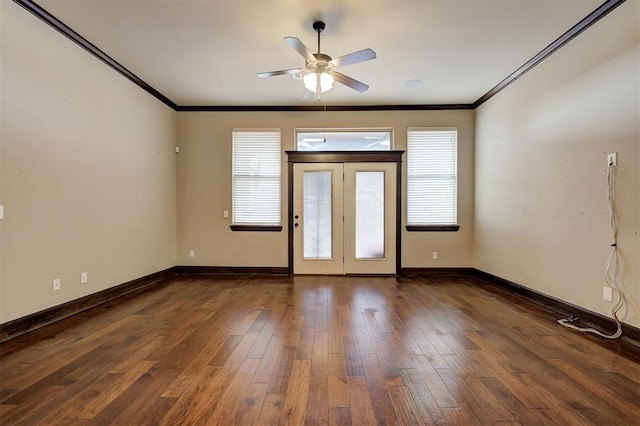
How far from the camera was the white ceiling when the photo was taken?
2.68 metres

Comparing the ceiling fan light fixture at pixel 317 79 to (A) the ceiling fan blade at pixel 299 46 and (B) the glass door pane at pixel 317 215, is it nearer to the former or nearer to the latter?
(A) the ceiling fan blade at pixel 299 46

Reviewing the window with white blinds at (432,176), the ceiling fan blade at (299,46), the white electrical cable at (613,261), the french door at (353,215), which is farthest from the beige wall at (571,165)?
the ceiling fan blade at (299,46)

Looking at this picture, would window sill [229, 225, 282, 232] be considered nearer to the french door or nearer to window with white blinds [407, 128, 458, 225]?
the french door

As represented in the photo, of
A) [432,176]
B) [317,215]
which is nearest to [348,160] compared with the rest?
[317,215]

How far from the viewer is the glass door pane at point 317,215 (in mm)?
A: 5141

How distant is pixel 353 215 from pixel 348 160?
0.96 m

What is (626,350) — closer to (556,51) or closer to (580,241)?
(580,241)

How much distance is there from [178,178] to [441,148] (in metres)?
4.74

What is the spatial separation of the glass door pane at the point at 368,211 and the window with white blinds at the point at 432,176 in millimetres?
544

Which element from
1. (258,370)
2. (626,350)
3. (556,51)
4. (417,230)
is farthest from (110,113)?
(626,350)

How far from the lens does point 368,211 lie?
512cm

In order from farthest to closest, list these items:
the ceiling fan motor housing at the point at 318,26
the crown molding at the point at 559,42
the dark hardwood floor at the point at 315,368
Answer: the ceiling fan motor housing at the point at 318,26
the crown molding at the point at 559,42
the dark hardwood floor at the point at 315,368

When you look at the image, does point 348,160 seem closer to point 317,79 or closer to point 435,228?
point 435,228

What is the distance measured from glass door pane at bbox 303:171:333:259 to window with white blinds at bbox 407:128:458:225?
144cm
